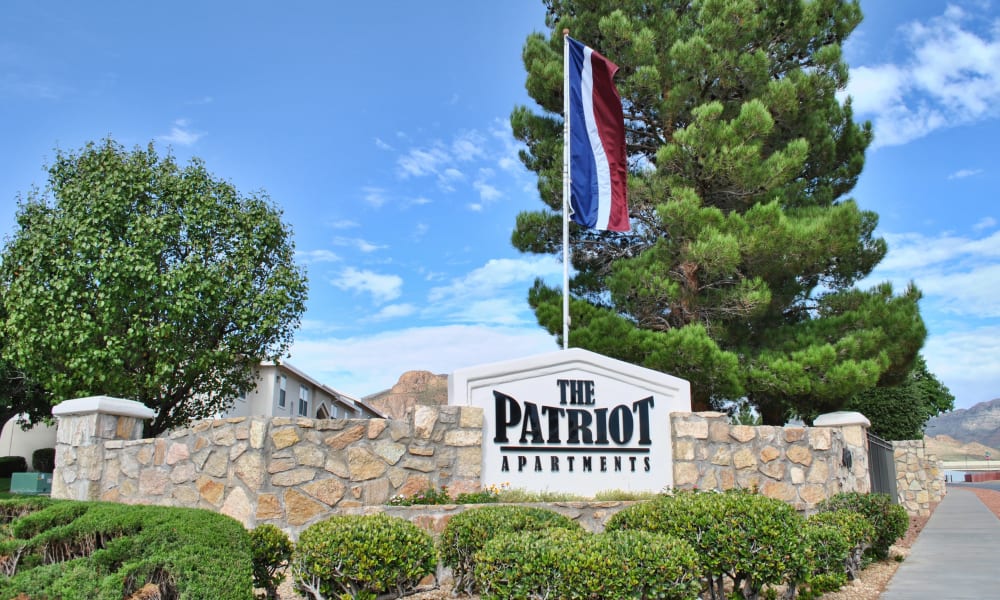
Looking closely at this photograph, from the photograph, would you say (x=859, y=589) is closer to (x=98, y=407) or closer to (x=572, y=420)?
(x=572, y=420)

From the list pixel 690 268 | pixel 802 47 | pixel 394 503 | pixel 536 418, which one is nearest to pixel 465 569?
pixel 394 503

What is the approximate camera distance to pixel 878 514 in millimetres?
9828

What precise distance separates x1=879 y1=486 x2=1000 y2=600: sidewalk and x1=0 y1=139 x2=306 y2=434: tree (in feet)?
47.8

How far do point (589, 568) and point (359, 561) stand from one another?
1.78m

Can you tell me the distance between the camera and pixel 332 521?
6227mm

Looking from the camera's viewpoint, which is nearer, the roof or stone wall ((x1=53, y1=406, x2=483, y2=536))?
stone wall ((x1=53, y1=406, x2=483, y2=536))

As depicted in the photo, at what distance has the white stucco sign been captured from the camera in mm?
10188

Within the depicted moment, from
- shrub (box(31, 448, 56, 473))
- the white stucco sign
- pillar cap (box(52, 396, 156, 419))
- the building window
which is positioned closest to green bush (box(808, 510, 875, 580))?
the white stucco sign

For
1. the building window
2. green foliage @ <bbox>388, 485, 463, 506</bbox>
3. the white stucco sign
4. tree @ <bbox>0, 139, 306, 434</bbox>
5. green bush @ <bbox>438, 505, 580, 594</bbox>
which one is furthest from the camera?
the building window

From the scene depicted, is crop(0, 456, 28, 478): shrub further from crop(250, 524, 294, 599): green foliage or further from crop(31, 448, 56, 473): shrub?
crop(250, 524, 294, 599): green foliage

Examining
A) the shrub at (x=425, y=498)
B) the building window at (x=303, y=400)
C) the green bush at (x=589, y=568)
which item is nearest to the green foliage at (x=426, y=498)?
the shrub at (x=425, y=498)

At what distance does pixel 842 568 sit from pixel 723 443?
3511 millimetres

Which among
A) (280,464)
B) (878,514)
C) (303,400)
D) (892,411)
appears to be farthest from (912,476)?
(303,400)

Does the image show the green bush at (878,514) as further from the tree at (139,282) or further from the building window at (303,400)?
the building window at (303,400)
